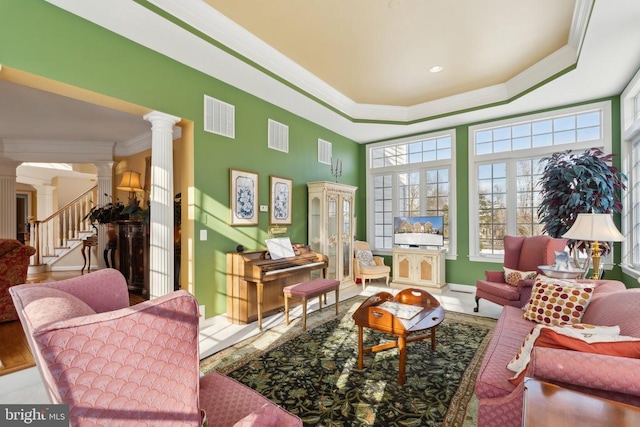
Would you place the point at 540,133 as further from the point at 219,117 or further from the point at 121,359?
the point at 121,359

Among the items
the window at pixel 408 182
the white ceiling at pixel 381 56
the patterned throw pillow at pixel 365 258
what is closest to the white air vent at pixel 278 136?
the white ceiling at pixel 381 56

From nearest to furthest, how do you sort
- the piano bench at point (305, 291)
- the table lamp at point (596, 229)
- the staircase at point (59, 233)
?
the table lamp at point (596, 229) < the piano bench at point (305, 291) < the staircase at point (59, 233)

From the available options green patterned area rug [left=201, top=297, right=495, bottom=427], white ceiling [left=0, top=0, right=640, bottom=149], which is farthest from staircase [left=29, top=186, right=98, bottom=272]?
green patterned area rug [left=201, top=297, right=495, bottom=427]

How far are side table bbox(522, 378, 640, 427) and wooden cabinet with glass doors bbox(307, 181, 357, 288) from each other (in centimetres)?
417

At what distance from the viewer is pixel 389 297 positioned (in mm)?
3385

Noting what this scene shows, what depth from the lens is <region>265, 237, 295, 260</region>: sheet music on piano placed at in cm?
421

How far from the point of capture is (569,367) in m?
1.27

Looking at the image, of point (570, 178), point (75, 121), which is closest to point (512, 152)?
point (570, 178)

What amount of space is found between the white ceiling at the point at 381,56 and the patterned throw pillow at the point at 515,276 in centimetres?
259

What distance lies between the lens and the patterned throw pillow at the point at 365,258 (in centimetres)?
607

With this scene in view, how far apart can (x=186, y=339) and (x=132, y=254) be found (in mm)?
4929

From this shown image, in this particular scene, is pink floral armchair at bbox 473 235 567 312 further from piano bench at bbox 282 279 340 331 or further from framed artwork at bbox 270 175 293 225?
framed artwork at bbox 270 175 293 225

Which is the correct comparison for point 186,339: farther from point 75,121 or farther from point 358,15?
point 75,121

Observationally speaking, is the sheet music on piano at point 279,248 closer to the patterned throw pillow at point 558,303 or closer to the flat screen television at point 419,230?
the flat screen television at point 419,230
